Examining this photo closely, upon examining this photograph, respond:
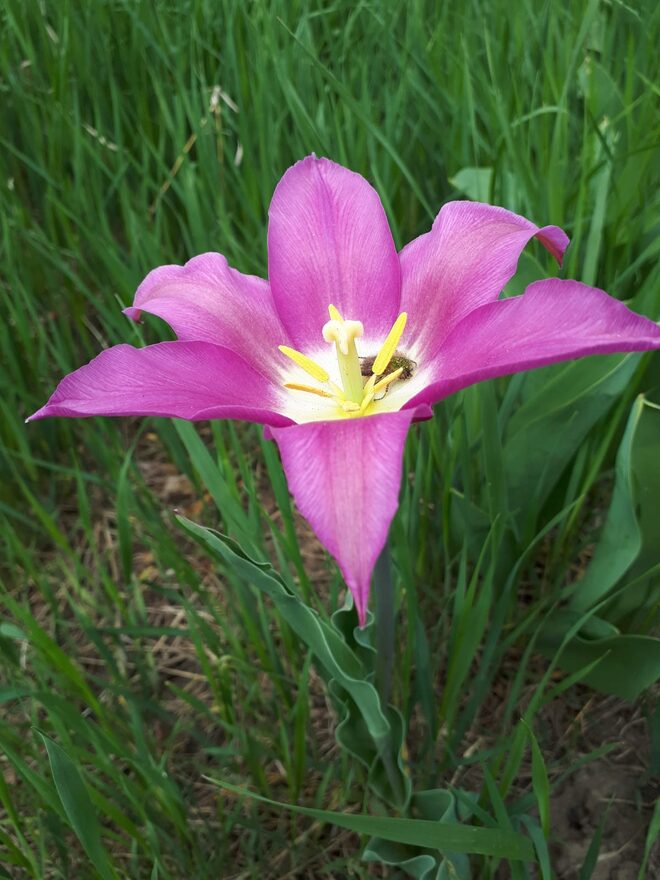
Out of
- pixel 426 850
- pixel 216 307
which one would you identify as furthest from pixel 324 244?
pixel 426 850

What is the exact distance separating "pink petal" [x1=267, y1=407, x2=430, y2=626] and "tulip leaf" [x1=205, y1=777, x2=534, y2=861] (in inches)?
7.5

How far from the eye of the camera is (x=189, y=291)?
2.31 ft

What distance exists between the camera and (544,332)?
57 cm

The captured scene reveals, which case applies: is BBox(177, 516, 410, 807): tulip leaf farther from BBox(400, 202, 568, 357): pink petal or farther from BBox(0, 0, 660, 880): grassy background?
BBox(400, 202, 568, 357): pink petal

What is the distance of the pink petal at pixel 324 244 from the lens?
74 cm

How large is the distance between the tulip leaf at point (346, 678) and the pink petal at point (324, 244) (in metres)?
0.21

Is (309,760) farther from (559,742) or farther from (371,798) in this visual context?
(559,742)

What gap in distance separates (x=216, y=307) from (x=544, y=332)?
0.26 meters

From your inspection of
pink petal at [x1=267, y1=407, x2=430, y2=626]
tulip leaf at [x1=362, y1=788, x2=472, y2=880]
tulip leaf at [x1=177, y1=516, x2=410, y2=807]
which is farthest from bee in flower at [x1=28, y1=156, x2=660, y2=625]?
tulip leaf at [x1=362, y1=788, x2=472, y2=880]

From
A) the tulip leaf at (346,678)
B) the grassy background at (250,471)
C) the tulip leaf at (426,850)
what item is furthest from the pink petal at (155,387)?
the tulip leaf at (426,850)

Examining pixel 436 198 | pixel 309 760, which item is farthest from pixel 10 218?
pixel 309 760

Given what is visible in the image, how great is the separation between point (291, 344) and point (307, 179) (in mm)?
137

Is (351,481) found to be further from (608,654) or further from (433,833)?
(608,654)

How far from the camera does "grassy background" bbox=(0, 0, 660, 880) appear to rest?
91 cm
